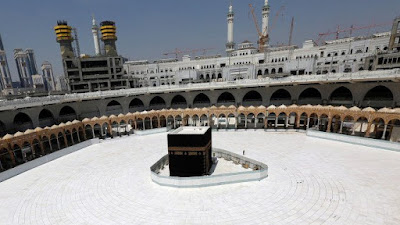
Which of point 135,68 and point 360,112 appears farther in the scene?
point 135,68

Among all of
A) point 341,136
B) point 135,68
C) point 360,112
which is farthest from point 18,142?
point 135,68

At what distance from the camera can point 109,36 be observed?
69500 millimetres

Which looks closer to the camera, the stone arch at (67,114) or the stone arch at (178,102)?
the stone arch at (67,114)

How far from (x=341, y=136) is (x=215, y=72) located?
49.0 meters

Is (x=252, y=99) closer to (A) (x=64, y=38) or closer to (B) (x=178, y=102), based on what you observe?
(B) (x=178, y=102)

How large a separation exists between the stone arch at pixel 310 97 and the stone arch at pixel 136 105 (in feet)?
110

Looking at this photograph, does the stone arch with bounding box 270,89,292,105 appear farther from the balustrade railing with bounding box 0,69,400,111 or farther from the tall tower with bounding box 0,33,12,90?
the tall tower with bounding box 0,33,12,90

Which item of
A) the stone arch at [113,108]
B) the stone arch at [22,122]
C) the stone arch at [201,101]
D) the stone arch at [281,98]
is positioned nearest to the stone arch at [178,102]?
the stone arch at [201,101]

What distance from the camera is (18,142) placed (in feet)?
71.7

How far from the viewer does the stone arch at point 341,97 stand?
3419 centimetres

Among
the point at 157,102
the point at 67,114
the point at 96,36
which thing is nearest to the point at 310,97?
the point at 157,102

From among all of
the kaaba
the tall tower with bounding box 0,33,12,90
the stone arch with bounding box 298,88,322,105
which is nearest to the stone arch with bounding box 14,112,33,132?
the kaaba

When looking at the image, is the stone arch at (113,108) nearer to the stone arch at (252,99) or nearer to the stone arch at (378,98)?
the stone arch at (252,99)

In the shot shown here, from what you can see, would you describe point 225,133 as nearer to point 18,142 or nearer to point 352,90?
point 352,90
